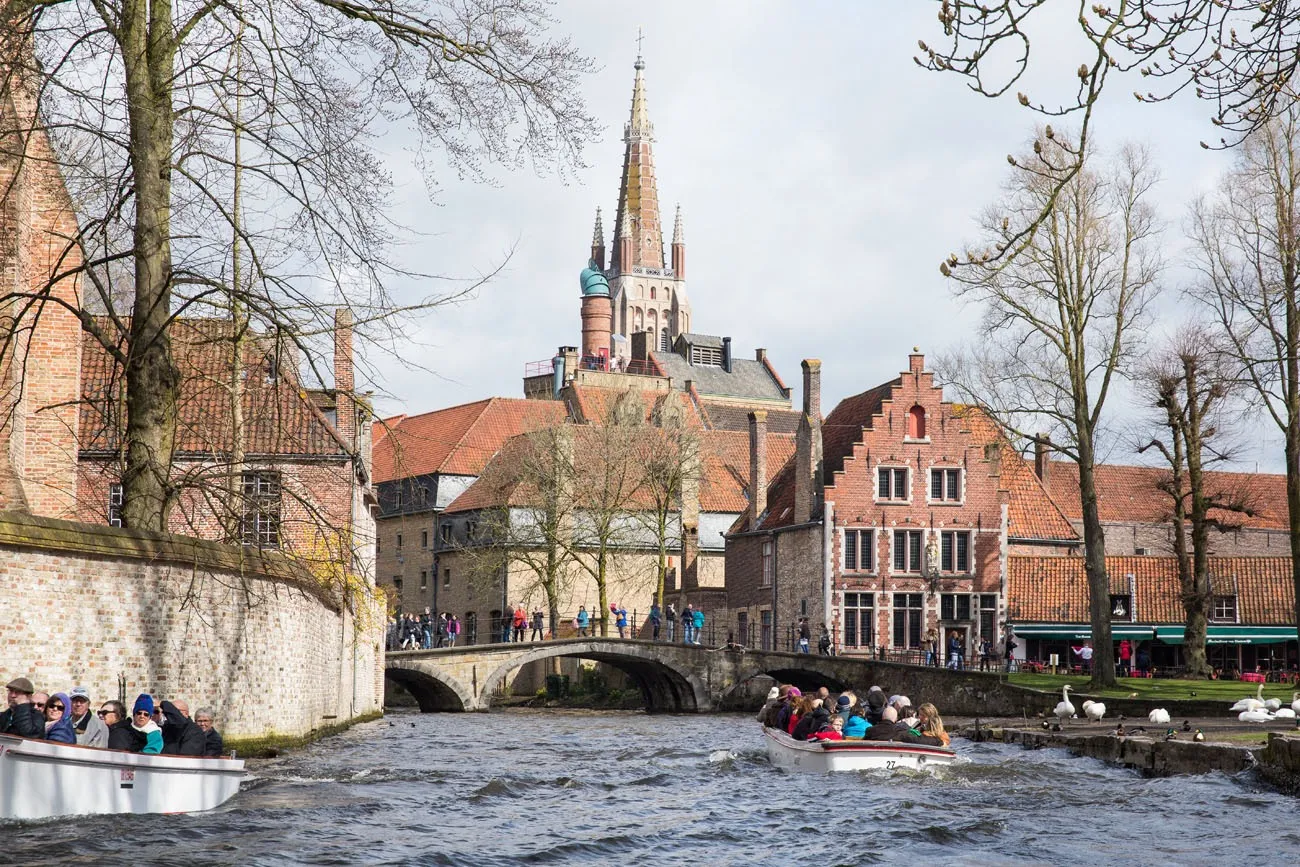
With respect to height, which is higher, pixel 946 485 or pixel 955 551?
pixel 946 485

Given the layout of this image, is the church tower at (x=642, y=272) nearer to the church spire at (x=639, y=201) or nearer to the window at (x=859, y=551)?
the church spire at (x=639, y=201)

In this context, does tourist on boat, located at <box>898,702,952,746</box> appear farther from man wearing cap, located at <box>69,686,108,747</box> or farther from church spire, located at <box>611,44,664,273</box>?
church spire, located at <box>611,44,664,273</box>

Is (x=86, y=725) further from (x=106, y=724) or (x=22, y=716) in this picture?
(x=22, y=716)

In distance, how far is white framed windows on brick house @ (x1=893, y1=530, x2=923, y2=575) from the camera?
50.5 metres

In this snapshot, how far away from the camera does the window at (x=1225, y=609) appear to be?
163 feet

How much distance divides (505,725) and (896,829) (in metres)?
23.9

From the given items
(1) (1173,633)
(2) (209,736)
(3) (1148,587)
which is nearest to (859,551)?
(3) (1148,587)

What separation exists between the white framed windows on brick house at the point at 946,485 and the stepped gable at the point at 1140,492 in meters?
11.5

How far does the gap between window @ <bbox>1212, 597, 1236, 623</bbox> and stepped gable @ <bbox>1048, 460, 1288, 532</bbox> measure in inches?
451

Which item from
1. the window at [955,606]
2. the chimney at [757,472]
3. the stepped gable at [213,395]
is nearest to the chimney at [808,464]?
the chimney at [757,472]

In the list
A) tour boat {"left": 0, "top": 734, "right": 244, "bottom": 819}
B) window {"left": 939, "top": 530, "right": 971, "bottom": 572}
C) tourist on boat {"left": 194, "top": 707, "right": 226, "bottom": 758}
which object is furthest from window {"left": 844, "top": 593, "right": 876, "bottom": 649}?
tour boat {"left": 0, "top": 734, "right": 244, "bottom": 819}

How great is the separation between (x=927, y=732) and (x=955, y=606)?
28.2m

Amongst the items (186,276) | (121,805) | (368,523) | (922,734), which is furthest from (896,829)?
(368,523)

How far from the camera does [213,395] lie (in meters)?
23.8
